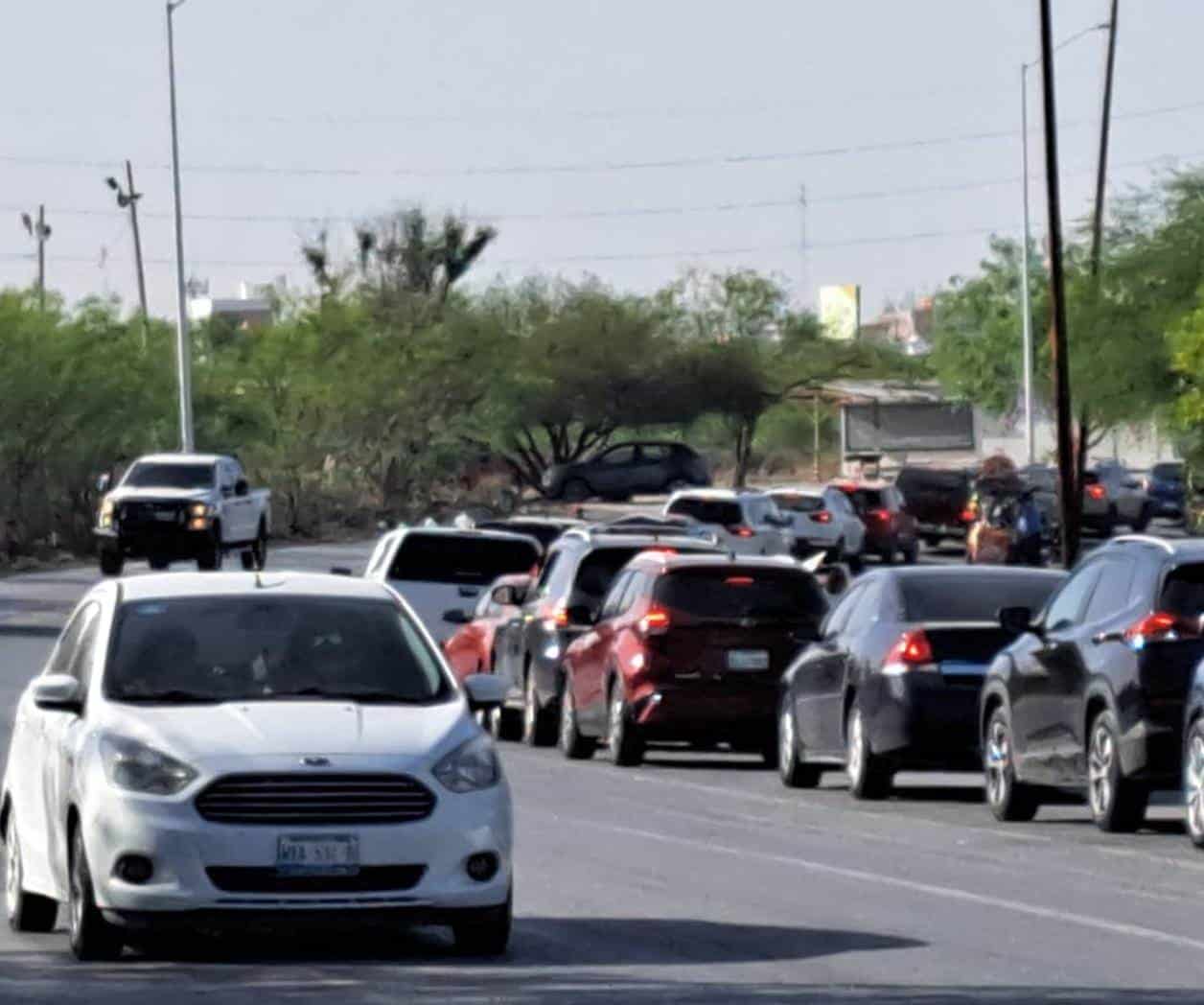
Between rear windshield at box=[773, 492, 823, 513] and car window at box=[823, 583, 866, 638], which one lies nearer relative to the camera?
car window at box=[823, 583, 866, 638]

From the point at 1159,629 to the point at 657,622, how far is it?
24.2ft

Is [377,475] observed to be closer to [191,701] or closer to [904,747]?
[904,747]

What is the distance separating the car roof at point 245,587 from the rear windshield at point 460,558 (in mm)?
19397

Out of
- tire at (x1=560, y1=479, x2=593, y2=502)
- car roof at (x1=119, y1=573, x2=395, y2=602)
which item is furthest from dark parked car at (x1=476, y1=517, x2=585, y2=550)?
tire at (x1=560, y1=479, x2=593, y2=502)

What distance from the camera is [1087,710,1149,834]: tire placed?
19.8 meters

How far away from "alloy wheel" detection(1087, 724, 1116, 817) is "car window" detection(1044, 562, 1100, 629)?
838 mm

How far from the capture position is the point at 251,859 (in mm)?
13273

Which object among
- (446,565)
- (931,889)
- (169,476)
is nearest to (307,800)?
(931,889)

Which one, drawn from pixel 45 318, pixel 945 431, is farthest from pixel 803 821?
pixel 945 431

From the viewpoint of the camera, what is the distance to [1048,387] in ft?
349

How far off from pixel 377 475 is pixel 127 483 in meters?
34.3

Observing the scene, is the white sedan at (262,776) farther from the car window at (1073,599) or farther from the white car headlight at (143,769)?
the car window at (1073,599)

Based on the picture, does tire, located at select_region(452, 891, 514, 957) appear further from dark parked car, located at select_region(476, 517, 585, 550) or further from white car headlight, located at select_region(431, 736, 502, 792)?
dark parked car, located at select_region(476, 517, 585, 550)

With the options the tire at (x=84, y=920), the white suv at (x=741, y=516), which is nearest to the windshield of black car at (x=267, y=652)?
the tire at (x=84, y=920)
